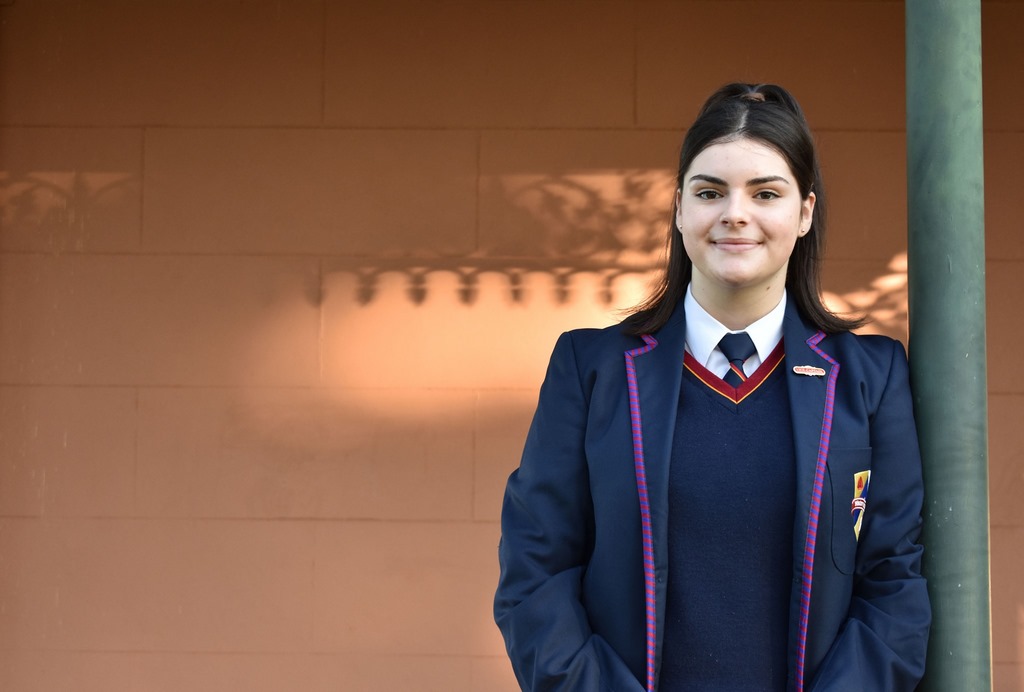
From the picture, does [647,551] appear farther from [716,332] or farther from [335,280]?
[335,280]

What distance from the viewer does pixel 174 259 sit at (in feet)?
14.7

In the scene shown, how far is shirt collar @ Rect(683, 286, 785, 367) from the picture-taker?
2014mm

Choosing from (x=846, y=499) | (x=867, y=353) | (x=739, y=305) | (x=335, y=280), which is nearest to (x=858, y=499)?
(x=846, y=499)

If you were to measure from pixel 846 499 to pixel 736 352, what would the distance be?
303mm

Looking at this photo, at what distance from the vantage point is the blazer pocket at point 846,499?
1857 mm

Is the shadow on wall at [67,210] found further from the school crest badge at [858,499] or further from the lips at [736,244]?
the school crest badge at [858,499]

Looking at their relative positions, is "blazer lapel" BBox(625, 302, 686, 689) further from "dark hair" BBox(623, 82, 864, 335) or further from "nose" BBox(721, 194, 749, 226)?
"nose" BBox(721, 194, 749, 226)

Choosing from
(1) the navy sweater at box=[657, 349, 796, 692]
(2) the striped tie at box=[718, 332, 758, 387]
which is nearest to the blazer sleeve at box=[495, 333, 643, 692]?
(1) the navy sweater at box=[657, 349, 796, 692]

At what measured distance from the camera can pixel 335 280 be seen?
443 centimetres

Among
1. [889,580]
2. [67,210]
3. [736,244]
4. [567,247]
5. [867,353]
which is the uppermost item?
[67,210]

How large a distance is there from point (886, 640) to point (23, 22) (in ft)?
13.0

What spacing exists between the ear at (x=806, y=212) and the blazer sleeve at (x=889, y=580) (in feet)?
1.02

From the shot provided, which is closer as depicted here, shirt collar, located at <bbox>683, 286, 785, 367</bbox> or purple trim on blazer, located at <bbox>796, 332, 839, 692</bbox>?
purple trim on blazer, located at <bbox>796, 332, 839, 692</bbox>

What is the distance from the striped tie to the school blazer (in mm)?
65
